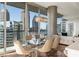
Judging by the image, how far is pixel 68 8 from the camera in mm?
3027

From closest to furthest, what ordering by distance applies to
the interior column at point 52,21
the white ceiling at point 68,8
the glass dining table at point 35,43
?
the white ceiling at point 68,8, the interior column at point 52,21, the glass dining table at point 35,43

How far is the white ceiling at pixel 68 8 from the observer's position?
292cm

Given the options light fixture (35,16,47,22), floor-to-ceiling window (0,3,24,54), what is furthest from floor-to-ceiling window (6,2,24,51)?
light fixture (35,16,47,22)

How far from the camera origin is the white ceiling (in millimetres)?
2920

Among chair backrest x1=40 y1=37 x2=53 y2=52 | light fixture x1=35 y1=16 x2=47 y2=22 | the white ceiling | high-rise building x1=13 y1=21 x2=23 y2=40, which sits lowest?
chair backrest x1=40 y1=37 x2=53 y2=52

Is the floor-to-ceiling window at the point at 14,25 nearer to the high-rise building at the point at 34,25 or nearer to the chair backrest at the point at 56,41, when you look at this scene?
the high-rise building at the point at 34,25

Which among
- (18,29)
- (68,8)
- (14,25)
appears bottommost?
(18,29)

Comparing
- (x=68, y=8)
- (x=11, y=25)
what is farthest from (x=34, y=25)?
(x=68, y=8)

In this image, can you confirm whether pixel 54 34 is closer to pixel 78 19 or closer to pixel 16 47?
pixel 78 19

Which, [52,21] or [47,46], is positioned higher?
[52,21]

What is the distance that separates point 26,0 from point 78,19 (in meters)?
1.26

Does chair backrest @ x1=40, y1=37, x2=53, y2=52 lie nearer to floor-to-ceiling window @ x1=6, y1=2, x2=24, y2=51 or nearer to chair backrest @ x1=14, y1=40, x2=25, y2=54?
chair backrest @ x1=14, y1=40, x2=25, y2=54

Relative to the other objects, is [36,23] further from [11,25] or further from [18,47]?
[18,47]

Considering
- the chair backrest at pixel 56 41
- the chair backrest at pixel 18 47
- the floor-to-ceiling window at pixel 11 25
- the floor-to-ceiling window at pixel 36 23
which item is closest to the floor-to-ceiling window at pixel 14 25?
the floor-to-ceiling window at pixel 11 25
